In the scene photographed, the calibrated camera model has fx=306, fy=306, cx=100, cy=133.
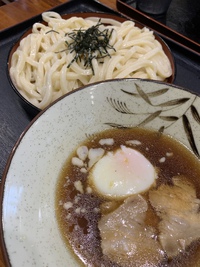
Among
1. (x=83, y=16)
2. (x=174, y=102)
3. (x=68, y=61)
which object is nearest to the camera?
(x=174, y=102)

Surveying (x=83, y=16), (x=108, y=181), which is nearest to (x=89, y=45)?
(x=83, y=16)

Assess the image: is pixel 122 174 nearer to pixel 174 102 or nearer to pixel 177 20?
pixel 174 102

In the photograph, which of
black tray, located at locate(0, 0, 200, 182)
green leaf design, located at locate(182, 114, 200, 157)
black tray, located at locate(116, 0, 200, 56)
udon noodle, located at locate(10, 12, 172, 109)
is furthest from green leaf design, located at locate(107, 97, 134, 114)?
black tray, located at locate(116, 0, 200, 56)

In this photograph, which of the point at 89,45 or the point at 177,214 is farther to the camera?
the point at 89,45

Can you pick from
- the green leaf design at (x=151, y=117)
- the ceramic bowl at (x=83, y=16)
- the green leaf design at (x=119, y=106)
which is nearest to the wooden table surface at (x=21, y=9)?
the ceramic bowl at (x=83, y=16)

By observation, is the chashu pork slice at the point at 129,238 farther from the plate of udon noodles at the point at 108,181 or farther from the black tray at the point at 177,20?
the black tray at the point at 177,20

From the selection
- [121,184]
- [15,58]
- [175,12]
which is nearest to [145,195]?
[121,184]

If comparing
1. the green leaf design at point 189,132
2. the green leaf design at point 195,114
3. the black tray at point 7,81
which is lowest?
the black tray at point 7,81
